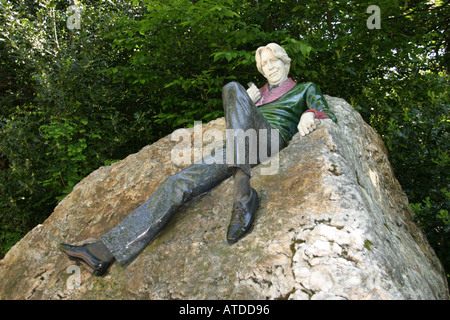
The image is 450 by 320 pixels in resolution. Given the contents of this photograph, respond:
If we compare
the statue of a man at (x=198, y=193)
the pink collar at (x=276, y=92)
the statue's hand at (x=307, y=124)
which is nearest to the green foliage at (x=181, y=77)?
the pink collar at (x=276, y=92)

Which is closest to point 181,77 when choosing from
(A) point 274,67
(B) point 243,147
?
(A) point 274,67

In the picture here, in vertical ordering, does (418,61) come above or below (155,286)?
above

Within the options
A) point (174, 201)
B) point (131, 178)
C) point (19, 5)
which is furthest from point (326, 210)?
point (19, 5)

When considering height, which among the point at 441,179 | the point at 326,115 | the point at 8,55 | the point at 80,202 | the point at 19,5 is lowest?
the point at 441,179

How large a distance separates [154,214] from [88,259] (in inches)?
20.0

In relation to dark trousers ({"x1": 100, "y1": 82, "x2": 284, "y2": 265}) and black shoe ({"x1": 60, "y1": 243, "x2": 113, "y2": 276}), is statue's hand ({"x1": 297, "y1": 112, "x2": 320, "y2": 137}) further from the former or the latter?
black shoe ({"x1": 60, "y1": 243, "x2": 113, "y2": 276})

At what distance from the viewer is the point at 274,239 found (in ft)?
7.28

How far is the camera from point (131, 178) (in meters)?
3.43

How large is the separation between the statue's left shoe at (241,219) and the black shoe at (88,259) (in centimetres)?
86

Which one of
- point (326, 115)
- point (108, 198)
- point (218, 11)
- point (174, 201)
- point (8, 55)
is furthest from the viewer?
point (8, 55)

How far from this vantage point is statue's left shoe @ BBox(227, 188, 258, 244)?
233 cm

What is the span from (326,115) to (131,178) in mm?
1724

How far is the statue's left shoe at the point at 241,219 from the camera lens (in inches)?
91.6

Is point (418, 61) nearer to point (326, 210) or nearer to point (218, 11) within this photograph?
point (218, 11)
